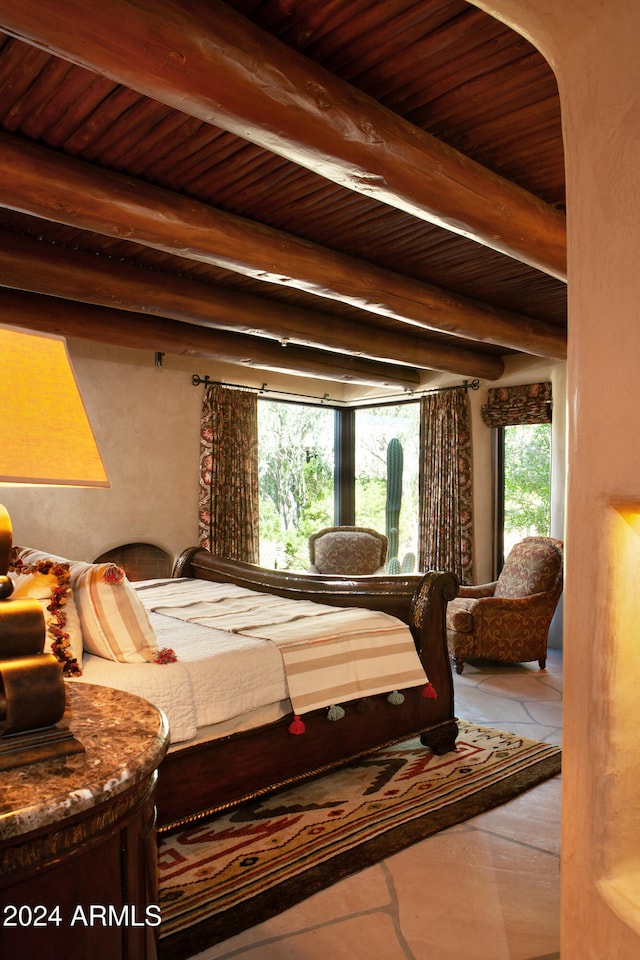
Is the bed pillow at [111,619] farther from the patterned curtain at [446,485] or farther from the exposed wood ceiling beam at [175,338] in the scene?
the patterned curtain at [446,485]

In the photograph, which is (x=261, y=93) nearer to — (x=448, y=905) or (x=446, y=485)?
(x=448, y=905)

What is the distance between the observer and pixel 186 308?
4.32 metres

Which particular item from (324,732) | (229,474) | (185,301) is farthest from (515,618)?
(185,301)

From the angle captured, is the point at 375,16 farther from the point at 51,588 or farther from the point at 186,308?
the point at 186,308

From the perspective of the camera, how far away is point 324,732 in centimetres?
301

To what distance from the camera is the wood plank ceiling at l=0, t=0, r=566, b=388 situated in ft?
6.37

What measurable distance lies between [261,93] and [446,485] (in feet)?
16.5

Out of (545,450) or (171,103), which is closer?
(171,103)

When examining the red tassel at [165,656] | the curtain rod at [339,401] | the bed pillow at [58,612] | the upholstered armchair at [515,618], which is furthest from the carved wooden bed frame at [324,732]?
the curtain rod at [339,401]

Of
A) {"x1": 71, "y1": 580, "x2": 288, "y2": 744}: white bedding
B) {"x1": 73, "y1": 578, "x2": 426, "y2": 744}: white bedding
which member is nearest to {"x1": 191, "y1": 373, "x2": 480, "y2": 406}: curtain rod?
{"x1": 73, "y1": 578, "x2": 426, "y2": 744}: white bedding

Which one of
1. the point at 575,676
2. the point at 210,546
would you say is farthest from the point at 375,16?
the point at 210,546

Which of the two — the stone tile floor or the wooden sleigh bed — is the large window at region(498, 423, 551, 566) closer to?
the wooden sleigh bed

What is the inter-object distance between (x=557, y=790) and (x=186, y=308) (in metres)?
3.38

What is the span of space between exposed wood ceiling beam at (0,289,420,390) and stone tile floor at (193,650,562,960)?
10.5ft
